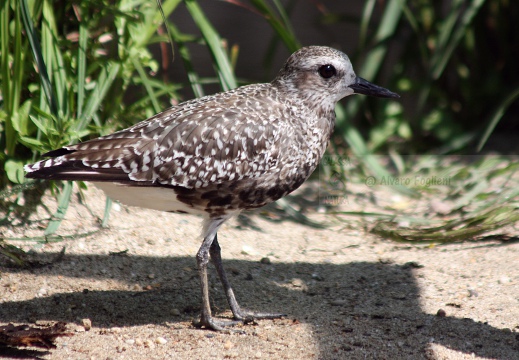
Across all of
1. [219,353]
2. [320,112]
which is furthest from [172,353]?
[320,112]

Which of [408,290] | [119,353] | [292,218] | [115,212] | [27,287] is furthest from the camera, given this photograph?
[292,218]

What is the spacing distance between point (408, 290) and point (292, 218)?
1.37 m

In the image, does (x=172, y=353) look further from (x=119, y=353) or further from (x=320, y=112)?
(x=320, y=112)

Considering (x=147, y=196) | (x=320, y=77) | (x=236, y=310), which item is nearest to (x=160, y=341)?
(x=236, y=310)

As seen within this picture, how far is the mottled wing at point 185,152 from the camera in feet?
12.4

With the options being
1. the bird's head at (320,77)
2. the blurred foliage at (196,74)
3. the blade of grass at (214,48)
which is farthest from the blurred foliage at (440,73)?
the bird's head at (320,77)

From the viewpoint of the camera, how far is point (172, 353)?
11.7 ft

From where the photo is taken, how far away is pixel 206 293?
155 inches

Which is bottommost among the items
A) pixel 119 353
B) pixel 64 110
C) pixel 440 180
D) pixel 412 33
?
pixel 119 353

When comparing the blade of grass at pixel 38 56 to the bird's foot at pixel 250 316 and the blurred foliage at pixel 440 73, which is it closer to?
the bird's foot at pixel 250 316

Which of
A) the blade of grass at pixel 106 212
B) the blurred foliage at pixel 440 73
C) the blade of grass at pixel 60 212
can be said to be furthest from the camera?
the blurred foliage at pixel 440 73

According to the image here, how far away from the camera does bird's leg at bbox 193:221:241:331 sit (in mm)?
3910

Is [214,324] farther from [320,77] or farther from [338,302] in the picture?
[320,77]

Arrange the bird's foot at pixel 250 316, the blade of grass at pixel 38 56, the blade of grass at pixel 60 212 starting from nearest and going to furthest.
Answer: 1. the bird's foot at pixel 250 316
2. the blade of grass at pixel 38 56
3. the blade of grass at pixel 60 212
